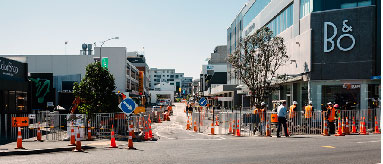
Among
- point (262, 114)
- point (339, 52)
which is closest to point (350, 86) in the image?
point (339, 52)

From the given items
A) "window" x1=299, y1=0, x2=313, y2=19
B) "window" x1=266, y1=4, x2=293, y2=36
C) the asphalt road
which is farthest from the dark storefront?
"window" x1=266, y1=4, x2=293, y2=36

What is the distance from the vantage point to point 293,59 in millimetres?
31375

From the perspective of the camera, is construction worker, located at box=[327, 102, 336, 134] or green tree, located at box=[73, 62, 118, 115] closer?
construction worker, located at box=[327, 102, 336, 134]

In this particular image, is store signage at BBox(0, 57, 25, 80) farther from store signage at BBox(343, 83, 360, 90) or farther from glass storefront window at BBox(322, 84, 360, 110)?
store signage at BBox(343, 83, 360, 90)

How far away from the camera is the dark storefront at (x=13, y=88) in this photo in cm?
2854

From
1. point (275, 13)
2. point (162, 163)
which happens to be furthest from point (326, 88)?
point (162, 163)

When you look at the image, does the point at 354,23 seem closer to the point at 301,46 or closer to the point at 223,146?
the point at 301,46

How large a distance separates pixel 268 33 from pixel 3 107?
66.8 ft

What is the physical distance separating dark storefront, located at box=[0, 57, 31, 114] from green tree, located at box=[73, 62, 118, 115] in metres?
9.86

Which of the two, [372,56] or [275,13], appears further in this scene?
[275,13]

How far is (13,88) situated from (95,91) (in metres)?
12.2

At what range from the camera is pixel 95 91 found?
21.4 meters

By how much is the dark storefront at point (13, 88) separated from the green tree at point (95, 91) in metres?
9.86

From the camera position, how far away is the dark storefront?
2854cm
